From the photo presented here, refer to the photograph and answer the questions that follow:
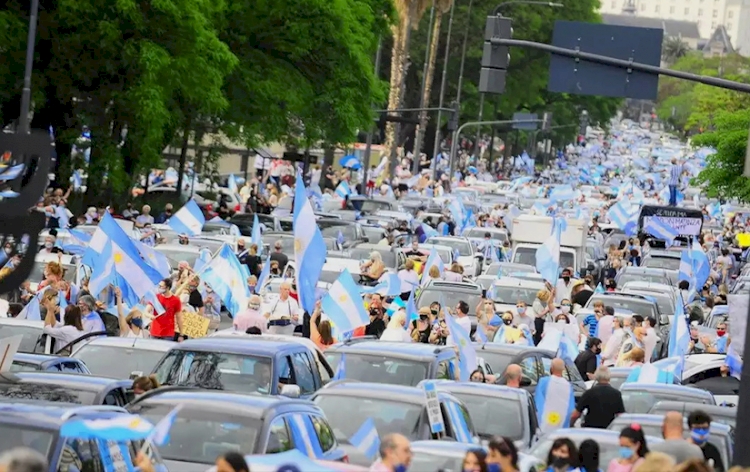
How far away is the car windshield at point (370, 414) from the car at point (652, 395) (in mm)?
3964

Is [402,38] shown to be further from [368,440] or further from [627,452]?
[627,452]

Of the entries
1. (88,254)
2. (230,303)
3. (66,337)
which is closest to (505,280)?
(230,303)

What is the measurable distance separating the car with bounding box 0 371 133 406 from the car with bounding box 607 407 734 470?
377cm

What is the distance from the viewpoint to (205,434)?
11344 mm

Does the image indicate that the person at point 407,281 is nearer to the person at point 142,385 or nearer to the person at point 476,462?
the person at point 142,385

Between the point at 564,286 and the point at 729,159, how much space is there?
11165mm

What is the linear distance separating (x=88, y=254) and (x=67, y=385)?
9500 millimetres

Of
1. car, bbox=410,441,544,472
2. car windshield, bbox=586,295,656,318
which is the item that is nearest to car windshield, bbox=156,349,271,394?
car, bbox=410,441,544,472

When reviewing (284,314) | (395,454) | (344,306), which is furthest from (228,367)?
(284,314)

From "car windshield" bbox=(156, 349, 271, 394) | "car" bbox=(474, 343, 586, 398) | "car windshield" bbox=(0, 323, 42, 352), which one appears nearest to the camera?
"car windshield" bbox=(156, 349, 271, 394)

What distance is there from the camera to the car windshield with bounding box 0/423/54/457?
9570mm

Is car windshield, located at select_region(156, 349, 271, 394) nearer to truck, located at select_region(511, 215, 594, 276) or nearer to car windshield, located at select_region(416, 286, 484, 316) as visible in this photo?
car windshield, located at select_region(416, 286, 484, 316)

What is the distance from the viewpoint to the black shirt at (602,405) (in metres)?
15.5

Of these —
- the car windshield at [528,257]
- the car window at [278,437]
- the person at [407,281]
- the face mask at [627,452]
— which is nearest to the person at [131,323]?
the person at [407,281]
